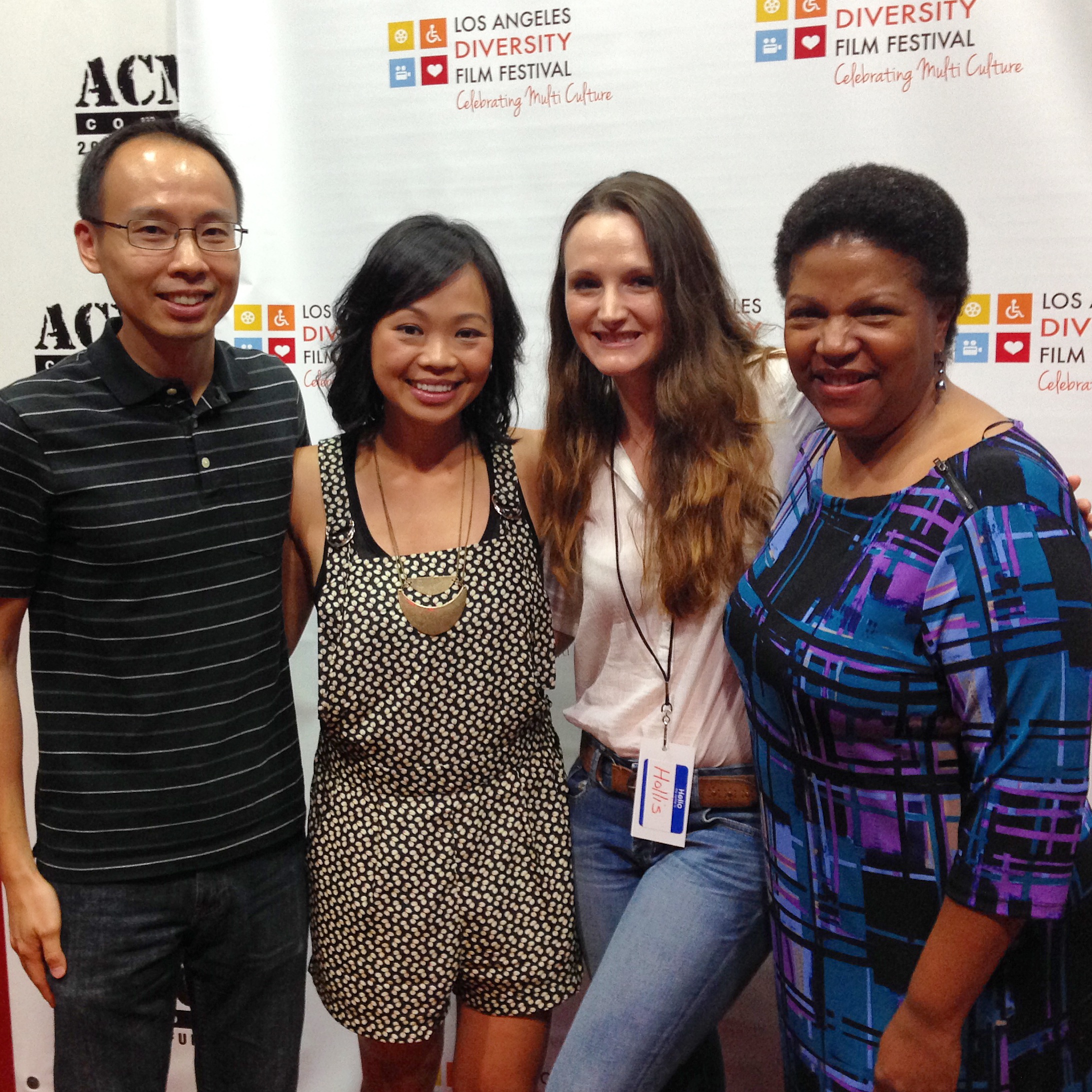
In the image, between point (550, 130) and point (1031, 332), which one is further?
point (550, 130)

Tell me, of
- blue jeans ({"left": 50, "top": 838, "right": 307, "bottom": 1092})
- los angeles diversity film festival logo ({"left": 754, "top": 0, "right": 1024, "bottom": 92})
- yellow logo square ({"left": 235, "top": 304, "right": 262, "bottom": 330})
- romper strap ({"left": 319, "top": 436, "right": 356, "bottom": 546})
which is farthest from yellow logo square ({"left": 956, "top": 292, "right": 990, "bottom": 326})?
blue jeans ({"left": 50, "top": 838, "right": 307, "bottom": 1092})

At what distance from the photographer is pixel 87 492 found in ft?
5.02

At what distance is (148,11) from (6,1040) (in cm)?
269

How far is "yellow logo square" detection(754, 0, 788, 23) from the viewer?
212 cm

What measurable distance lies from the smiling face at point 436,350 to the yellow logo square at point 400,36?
0.90 meters

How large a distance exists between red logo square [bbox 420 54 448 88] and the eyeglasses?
0.90 meters

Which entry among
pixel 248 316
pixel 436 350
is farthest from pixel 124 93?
pixel 436 350

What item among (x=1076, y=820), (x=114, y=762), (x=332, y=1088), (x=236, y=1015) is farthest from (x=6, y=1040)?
(x=1076, y=820)

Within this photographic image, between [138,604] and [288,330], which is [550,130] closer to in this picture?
[288,330]

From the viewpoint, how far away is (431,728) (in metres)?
1.64

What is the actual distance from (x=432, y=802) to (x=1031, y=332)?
1.56 m

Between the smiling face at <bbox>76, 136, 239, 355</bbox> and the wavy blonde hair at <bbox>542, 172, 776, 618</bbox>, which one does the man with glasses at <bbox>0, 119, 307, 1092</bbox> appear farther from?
the wavy blonde hair at <bbox>542, 172, 776, 618</bbox>

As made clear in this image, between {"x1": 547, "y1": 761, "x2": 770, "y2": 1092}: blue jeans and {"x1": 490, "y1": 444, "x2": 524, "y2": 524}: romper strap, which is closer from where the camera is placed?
{"x1": 547, "y1": 761, "x2": 770, "y2": 1092}: blue jeans

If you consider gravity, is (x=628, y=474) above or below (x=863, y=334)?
below
